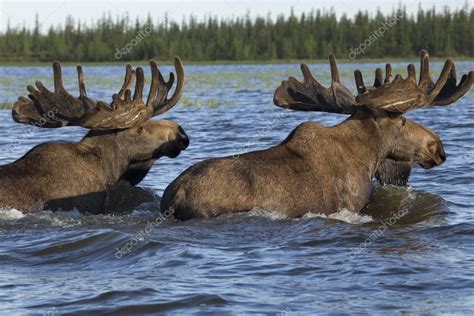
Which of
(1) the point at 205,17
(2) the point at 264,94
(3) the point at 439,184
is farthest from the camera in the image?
(1) the point at 205,17

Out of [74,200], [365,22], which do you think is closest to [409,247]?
[74,200]

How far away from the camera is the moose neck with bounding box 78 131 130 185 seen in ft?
40.9

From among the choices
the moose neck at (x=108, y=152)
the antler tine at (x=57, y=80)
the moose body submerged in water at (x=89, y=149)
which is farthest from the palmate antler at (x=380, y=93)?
the antler tine at (x=57, y=80)

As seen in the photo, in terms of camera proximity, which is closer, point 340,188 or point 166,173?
point 340,188

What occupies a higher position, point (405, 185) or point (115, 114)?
point (115, 114)

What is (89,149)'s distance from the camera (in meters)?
12.5

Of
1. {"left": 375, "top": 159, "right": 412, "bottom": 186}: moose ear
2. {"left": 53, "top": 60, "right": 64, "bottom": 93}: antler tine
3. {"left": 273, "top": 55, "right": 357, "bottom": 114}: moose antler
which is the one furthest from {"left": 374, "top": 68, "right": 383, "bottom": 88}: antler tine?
{"left": 53, "top": 60, "right": 64, "bottom": 93}: antler tine

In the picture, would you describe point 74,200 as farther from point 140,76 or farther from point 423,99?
point 423,99

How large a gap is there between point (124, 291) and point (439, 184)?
276 inches

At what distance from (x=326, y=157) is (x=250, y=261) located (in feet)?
7.67

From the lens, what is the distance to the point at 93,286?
863 centimetres

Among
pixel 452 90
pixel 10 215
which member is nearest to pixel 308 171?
pixel 452 90

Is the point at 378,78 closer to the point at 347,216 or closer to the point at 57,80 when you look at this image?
the point at 347,216

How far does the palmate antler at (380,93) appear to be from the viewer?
458 inches
